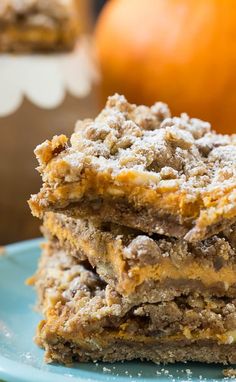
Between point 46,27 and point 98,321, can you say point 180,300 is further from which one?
point 46,27

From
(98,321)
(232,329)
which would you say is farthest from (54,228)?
(232,329)

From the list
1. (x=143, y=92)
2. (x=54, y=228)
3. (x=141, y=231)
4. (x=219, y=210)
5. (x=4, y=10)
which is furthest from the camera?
(x=143, y=92)

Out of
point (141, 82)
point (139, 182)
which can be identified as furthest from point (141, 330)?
point (141, 82)

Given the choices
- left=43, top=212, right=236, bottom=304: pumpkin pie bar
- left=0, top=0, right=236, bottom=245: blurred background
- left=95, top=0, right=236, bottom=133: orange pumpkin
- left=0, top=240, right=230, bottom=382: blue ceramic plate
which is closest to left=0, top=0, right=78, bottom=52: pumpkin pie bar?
left=0, top=0, right=236, bottom=245: blurred background

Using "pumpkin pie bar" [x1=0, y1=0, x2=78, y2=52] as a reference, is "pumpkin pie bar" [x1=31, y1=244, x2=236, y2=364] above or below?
below

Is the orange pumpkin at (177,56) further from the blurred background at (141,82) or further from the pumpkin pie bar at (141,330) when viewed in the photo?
the pumpkin pie bar at (141,330)

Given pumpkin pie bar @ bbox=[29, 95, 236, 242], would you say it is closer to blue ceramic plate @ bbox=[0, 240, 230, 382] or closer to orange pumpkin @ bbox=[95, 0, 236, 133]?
blue ceramic plate @ bbox=[0, 240, 230, 382]
